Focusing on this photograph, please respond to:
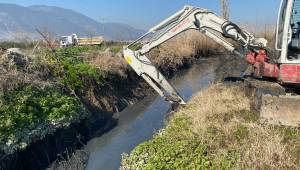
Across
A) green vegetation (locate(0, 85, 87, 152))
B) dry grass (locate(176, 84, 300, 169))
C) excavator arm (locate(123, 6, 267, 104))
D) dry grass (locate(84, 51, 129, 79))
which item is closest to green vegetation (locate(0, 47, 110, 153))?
green vegetation (locate(0, 85, 87, 152))

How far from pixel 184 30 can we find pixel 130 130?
352cm

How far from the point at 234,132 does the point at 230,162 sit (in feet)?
5.06

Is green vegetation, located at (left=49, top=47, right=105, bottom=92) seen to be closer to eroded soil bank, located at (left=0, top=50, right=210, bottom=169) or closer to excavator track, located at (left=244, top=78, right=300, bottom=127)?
eroded soil bank, located at (left=0, top=50, right=210, bottom=169)

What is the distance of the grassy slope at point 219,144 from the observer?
7.86 meters

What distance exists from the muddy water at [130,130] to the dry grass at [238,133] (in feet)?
6.17

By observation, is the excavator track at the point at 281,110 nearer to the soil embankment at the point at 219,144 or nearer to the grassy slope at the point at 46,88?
the soil embankment at the point at 219,144

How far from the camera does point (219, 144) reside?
901 cm

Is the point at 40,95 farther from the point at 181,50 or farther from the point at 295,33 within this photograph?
the point at 181,50

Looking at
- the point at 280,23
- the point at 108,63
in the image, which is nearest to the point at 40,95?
the point at 108,63

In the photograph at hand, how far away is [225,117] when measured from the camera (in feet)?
36.2

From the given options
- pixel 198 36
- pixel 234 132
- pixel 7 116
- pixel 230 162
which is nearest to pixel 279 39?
pixel 234 132

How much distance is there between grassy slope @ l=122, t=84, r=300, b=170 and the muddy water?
6.45 ft

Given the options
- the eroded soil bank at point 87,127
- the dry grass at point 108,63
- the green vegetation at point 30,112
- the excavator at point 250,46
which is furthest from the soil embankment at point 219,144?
the dry grass at point 108,63

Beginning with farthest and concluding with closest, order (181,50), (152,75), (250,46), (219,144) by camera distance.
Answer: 1. (181,50)
2. (152,75)
3. (250,46)
4. (219,144)
